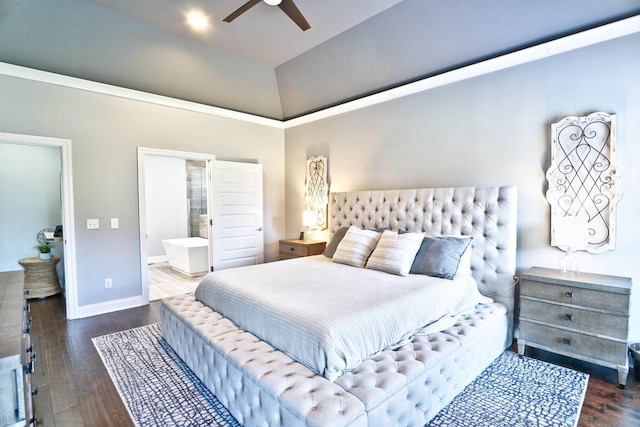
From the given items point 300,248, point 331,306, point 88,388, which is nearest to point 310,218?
point 300,248

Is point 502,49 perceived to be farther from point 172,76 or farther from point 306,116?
point 172,76

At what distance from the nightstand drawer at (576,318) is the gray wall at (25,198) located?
21.7ft

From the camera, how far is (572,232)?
256cm

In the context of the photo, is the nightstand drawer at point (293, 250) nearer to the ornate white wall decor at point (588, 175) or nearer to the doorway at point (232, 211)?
the doorway at point (232, 211)

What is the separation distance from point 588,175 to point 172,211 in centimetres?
790

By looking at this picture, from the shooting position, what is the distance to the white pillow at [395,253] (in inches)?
120

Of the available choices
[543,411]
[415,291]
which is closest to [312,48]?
[415,291]

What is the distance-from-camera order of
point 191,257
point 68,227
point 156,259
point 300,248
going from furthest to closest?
point 156,259 → point 191,257 → point 300,248 → point 68,227

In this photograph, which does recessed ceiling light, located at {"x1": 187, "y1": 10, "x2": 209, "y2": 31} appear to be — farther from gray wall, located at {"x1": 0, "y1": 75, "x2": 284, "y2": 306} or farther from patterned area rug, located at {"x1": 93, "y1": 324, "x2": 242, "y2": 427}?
patterned area rug, located at {"x1": 93, "y1": 324, "x2": 242, "y2": 427}

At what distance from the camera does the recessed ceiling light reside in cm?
334

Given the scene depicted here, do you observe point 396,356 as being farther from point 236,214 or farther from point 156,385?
point 236,214

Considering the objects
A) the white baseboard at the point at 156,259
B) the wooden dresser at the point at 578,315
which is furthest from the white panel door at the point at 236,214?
the wooden dresser at the point at 578,315

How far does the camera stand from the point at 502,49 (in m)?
3.16

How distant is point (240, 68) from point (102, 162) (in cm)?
223
